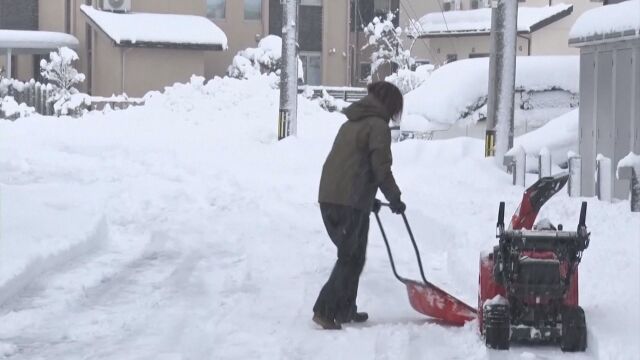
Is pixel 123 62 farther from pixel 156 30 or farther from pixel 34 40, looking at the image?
pixel 34 40

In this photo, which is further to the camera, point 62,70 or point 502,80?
point 62,70

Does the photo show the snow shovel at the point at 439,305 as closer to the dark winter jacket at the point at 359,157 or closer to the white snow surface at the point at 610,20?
the dark winter jacket at the point at 359,157

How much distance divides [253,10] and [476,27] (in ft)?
25.6

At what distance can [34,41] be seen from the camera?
1359 inches

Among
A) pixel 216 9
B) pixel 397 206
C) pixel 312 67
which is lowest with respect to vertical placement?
pixel 397 206

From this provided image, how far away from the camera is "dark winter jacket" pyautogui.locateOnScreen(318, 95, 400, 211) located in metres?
6.98

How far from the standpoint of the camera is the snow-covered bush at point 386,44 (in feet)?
126

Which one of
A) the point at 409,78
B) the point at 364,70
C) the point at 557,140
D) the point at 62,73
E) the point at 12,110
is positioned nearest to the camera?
the point at 557,140

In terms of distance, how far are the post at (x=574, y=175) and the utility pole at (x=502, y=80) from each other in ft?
9.86

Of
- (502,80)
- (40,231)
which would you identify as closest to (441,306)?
(40,231)

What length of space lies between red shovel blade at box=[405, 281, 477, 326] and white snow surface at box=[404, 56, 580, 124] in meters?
11.9

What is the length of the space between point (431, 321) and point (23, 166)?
1220 centimetres

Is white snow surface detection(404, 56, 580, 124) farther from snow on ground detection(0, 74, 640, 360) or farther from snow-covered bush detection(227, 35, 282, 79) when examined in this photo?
snow-covered bush detection(227, 35, 282, 79)

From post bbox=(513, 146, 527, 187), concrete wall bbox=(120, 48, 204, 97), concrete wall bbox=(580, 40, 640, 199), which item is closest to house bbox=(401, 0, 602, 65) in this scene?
concrete wall bbox=(120, 48, 204, 97)
